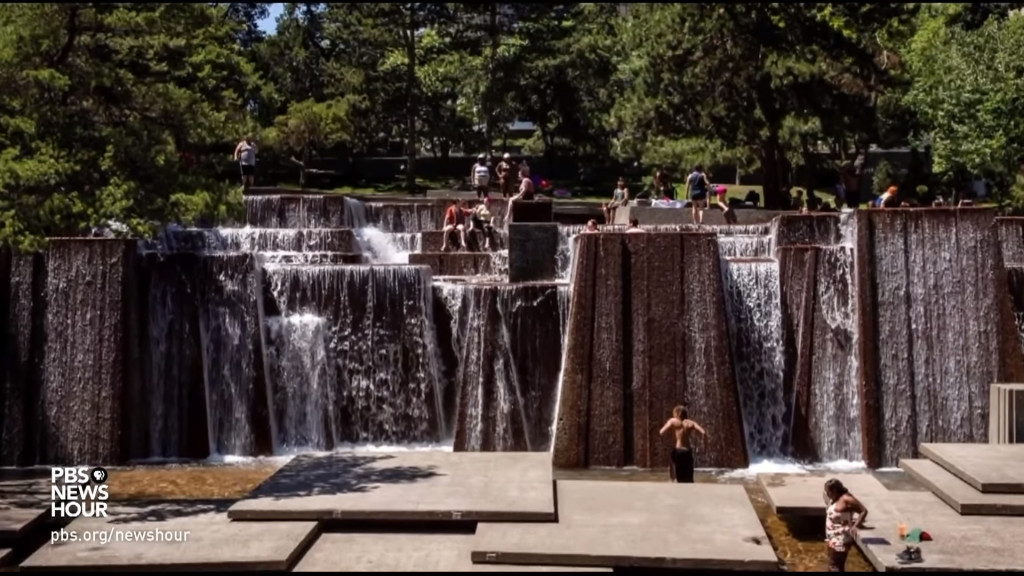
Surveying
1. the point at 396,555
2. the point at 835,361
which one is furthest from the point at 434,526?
the point at 835,361

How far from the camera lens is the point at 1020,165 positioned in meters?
31.9

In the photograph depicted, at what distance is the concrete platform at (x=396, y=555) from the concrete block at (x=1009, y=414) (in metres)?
8.67

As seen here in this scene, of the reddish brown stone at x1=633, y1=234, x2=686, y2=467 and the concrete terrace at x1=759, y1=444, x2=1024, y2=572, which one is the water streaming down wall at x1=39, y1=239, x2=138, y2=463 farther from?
the concrete terrace at x1=759, y1=444, x2=1024, y2=572

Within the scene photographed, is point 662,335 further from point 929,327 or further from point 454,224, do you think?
point 454,224

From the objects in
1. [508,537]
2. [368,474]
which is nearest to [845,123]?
[368,474]

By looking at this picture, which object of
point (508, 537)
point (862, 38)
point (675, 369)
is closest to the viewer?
point (508, 537)

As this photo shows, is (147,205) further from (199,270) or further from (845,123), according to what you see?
(845,123)

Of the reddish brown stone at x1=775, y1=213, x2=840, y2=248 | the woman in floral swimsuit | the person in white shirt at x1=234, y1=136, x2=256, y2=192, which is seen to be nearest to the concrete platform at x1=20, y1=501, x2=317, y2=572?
the woman in floral swimsuit

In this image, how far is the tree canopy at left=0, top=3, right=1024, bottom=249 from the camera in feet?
48.7

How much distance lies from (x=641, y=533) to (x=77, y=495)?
6.17 m

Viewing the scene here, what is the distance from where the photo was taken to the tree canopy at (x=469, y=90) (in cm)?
1485

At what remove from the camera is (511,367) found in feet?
66.2

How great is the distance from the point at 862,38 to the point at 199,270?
2014 cm

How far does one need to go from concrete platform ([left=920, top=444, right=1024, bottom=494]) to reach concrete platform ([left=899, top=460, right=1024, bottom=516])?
0.08 m
